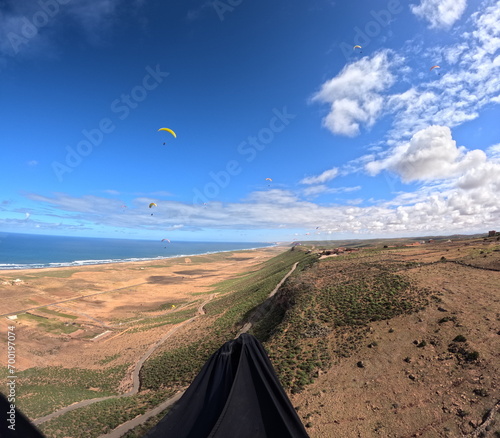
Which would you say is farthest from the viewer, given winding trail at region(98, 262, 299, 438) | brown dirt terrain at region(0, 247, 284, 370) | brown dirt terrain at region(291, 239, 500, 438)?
→ brown dirt terrain at region(0, 247, 284, 370)

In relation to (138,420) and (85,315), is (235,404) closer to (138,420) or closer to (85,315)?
(138,420)

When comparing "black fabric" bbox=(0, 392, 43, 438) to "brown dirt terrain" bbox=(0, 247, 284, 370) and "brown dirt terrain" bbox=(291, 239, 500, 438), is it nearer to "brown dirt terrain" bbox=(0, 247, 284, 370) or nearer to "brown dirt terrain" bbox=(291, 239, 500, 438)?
"brown dirt terrain" bbox=(291, 239, 500, 438)

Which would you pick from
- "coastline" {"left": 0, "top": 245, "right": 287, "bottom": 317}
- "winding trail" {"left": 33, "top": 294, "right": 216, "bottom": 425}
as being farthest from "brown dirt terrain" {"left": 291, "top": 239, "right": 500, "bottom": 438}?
"coastline" {"left": 0, "top": 245, "right": 287, "bottom": 317}

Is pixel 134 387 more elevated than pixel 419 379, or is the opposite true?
pixel 419 379

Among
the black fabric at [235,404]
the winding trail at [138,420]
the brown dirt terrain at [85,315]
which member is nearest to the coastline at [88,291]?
the brown dirt terrain at [85,315]

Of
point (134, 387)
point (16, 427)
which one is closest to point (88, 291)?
point (134, 387)

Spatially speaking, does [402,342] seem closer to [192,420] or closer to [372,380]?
[372,380]

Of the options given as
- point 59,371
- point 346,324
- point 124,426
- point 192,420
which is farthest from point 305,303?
point 59,371
